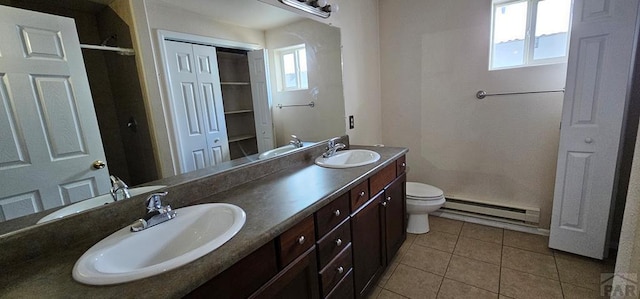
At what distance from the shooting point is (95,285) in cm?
63

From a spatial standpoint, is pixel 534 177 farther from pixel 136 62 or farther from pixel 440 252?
pixel 136 62

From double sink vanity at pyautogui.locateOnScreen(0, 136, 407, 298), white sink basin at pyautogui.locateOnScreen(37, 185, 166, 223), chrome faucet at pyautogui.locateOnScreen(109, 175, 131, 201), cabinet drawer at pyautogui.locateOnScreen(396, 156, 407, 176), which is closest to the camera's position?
double sink vanity at pyautogui.locateOnScreen(0, 136, 407, 298)

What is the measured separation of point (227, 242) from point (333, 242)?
1.82ft

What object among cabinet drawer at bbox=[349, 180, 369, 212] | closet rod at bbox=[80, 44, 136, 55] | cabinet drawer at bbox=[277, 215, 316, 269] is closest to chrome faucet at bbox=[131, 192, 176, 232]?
cabinet drawer at bbox=[277, 215, 316, 269]

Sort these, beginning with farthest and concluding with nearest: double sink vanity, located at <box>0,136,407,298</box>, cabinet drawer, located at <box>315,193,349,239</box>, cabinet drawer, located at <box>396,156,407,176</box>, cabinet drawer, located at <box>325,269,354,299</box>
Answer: cabinet drawer, located at <box>396,156,407,176</box> < cabinet drawer, located at <box>325,269,354,299</box> < cabinet drawer, located at <box>315,193,349,239</box> < double sink vanity, located at <box>0,136,407,298</box>

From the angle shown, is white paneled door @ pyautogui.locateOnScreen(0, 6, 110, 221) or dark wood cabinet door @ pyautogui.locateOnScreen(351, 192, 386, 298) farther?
dark wood cabinet door @ pyautogui.locateOnScreen(351, 192, 386, 298)

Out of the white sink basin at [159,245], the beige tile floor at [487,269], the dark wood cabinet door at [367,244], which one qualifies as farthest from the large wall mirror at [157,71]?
the beige tile floor at [487,269]

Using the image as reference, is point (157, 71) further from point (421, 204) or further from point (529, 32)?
point (529, 32)

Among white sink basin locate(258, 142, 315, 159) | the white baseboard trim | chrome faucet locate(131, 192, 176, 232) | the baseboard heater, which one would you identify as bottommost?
the white baseboard trim

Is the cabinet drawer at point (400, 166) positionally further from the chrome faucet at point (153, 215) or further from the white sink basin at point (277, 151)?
the chrome faucet at point (153, 215)

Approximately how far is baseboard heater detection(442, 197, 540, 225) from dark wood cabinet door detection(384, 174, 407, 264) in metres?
0.84

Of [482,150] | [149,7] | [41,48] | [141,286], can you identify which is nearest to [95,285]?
[141,286]

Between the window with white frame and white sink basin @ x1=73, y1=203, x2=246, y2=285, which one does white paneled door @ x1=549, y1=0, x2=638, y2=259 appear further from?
white sink basin @ x1=73, y1=203, x2=246, y2=285

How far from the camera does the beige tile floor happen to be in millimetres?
1612
